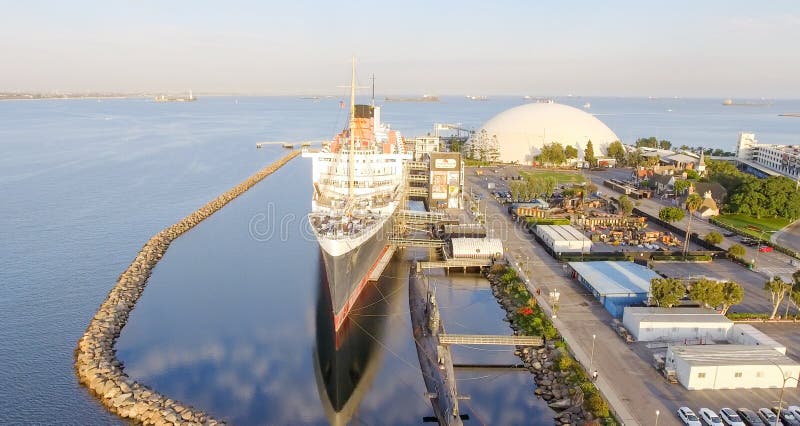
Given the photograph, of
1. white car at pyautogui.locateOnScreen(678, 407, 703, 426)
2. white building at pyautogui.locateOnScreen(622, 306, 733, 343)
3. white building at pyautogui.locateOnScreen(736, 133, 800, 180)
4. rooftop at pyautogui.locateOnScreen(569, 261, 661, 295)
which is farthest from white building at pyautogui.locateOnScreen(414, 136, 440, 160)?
white car at pyautogui.locateOnScreen(678, 407, 703, 426)

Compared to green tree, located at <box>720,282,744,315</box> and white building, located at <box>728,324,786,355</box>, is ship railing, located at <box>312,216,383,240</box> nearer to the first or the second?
green tree, located at <box>720,282,744,315</box>

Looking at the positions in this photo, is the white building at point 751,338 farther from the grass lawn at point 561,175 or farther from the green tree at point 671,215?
the grass lawn at point 561,175

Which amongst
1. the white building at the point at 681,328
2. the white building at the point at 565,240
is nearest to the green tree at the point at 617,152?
the white building at the point at 565,240

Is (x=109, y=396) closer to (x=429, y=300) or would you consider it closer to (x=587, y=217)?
(x=429, y=300)

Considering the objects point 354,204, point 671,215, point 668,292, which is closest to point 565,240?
point 668,292

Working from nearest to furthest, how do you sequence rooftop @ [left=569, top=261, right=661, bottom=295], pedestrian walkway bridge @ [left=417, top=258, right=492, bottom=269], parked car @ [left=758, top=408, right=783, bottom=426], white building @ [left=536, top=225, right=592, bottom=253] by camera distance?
parked car @ [left=758, top=408, right=783, bottom=426] < rooftop @ [left=569, top=261, right=661, bottom=295] < pedestrian walkway bridge @ [left=417, top=258, right=492, bottom=269] < white building @ [left=536, top=225, right=592, bottom=253]

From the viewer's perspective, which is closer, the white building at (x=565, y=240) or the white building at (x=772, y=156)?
the white building at (x=565, y=240)
